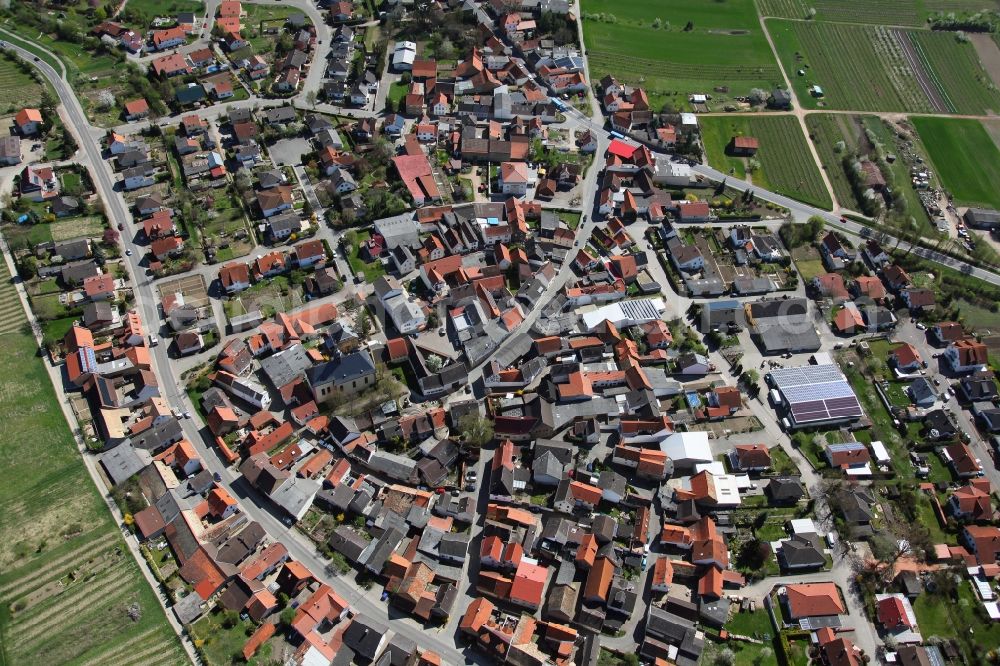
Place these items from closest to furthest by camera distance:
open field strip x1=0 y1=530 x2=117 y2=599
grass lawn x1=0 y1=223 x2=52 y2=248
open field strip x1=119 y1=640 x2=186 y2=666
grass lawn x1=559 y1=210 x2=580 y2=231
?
open field strip x1=119 y1=640 x2=186 y2=666 < open field strip x1=0 y1=530 x2=117 y2=599 < grass lawn x1=0 y1=223 x2=52 y2=248 < grass lawn x1=559 y1=210 x2=580 y2=231

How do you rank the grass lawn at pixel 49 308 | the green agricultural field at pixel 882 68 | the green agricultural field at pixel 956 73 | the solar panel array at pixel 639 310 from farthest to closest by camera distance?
1. the green agricultural field at pixel 956 73
2. the green agricultural field at pixel 882 68
3. the solar panel array at pixel 639 310
4. the grass lawn at pixel 49 308

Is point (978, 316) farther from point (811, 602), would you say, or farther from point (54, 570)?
point (54, 570)

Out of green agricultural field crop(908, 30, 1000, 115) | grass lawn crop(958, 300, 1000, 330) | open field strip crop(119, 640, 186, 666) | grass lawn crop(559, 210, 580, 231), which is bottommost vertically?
open field strip crop(119, 640, 186, 666)

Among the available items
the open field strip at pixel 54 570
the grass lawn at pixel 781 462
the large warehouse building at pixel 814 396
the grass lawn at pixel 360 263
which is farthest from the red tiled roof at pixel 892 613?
the open field strip at pixel 54 570

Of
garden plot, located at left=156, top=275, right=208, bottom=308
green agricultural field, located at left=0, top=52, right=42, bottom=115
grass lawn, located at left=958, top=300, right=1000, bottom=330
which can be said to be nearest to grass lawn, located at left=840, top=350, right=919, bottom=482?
grass lawn, located at left=958, top=300, right=1000, bottom=330

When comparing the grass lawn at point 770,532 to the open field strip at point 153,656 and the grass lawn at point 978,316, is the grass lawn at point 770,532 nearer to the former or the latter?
the grass lawn at point 978,316

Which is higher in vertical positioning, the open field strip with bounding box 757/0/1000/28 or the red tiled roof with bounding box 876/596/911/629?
the open field strip with bounding box 757/0/1000/28

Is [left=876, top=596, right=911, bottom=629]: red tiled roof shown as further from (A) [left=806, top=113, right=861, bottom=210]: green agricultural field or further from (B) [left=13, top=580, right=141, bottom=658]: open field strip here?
(B) [left=13, top=580, right=141, bottom=658]: open field strip

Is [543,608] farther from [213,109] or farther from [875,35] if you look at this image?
[875,35]
